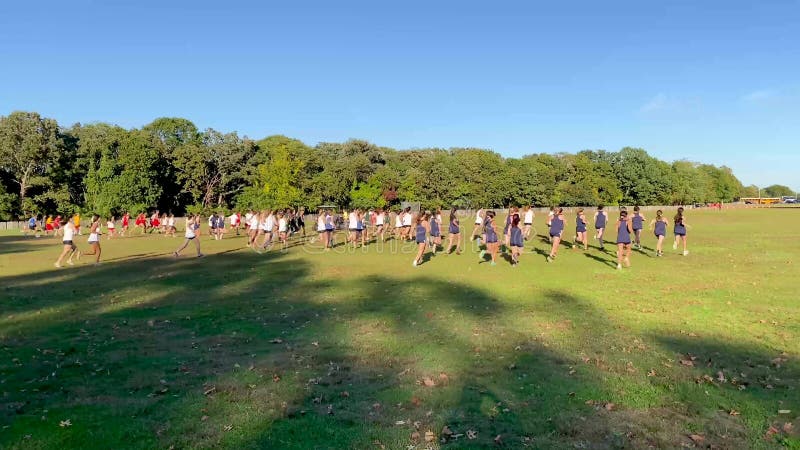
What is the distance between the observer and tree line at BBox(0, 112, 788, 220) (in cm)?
6544

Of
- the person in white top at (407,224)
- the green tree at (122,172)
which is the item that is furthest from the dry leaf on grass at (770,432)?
the green tree at (122,172)

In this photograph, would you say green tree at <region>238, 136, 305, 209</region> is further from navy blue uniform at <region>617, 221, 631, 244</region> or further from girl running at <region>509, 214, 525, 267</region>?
navy blue uniform at <region>617, 221, 631, 244</region>

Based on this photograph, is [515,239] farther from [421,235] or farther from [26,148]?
[26,148]

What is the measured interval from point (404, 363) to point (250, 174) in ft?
254

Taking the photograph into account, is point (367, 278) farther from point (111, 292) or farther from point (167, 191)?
point (167, 191)

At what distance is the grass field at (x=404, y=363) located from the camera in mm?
5746

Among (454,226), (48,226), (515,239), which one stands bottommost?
(48,226)

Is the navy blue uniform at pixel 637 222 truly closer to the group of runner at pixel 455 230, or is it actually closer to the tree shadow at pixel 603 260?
the group of runner at pixel 455 230

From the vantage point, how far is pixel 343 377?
757 centimetres

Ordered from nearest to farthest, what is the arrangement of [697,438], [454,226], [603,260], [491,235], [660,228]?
[697,438]
[491,235]
[603,260]
[660,228]
[454,226]

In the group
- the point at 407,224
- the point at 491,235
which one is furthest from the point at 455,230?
the point at 407,224

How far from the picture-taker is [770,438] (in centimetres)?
550

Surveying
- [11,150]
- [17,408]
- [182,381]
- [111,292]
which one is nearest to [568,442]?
[182,381]

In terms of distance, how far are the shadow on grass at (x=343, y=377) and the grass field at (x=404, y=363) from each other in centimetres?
3
